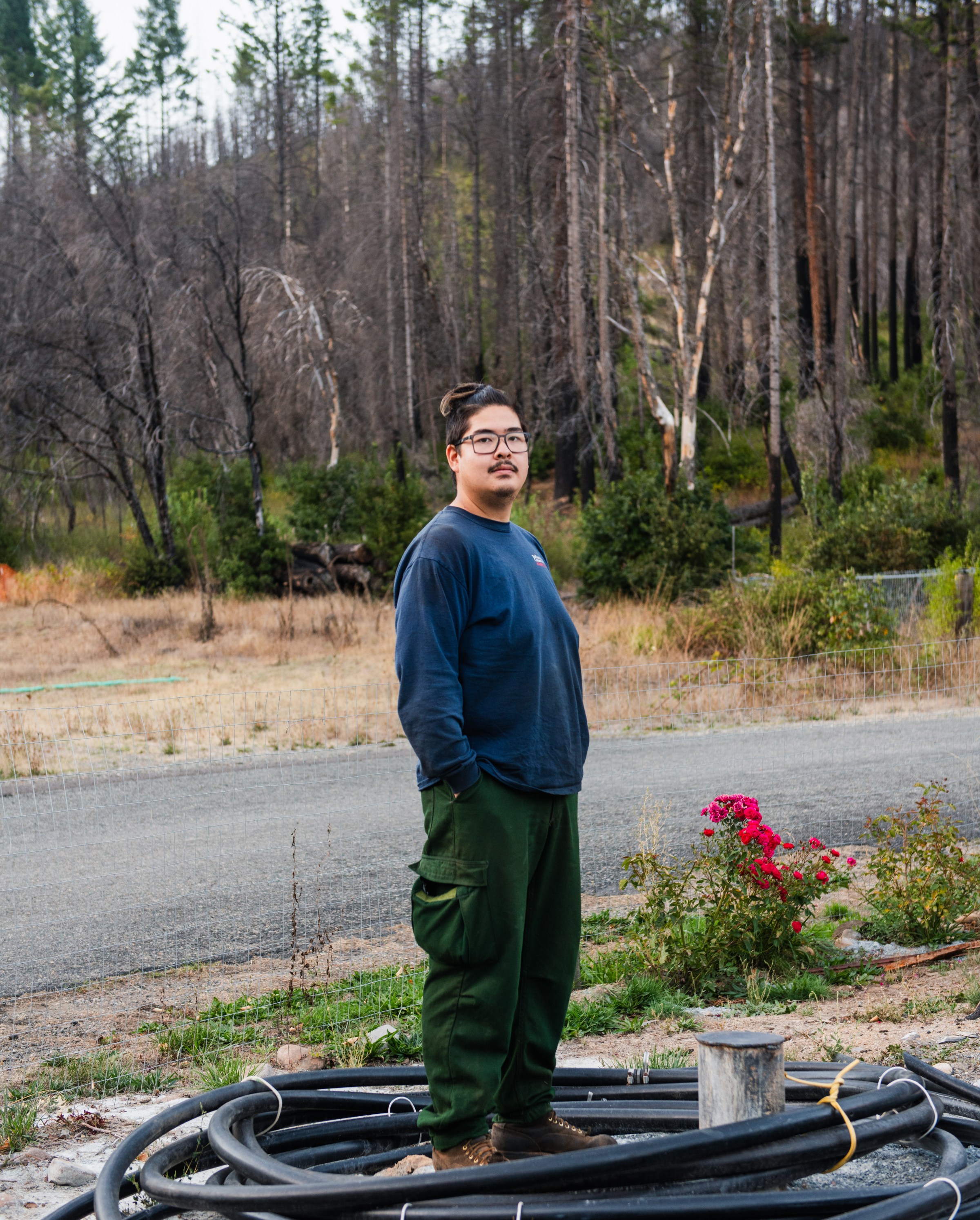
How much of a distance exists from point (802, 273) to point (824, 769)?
862 inches

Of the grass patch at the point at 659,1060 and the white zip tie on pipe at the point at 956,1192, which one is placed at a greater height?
the white zip tie on pipe at the point at 956,1192

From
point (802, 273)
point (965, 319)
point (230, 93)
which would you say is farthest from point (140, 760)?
point (230, 93)

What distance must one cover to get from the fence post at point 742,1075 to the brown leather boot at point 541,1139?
1.17 ft

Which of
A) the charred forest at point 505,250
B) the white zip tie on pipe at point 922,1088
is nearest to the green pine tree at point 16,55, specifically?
the charred forest at point 505,250

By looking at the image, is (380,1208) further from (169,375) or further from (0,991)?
(169,375)

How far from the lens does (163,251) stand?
25.0 m

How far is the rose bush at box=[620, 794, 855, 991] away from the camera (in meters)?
5.03

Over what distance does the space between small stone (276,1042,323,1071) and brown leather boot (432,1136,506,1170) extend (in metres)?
1.35

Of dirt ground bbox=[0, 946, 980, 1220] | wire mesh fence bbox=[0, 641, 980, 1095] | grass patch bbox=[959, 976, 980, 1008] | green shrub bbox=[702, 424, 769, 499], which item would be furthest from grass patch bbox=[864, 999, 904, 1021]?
green shrub bbox=[702, 424, 769, 499]

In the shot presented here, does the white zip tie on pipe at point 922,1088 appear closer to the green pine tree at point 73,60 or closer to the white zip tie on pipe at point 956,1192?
the white zip tie on pipe at point 956,1192

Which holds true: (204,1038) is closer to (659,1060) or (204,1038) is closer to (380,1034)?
(380,1034)

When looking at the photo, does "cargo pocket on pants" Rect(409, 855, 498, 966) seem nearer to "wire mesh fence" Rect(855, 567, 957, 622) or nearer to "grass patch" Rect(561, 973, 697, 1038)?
"grass patch" Rect(561, 973, 697, 1038)

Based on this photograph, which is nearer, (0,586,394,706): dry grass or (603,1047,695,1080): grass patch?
(603,1047,695,1080): grass patch

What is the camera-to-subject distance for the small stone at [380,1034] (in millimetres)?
4266
